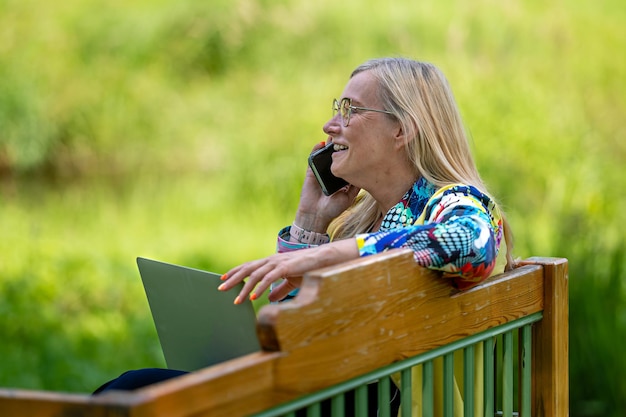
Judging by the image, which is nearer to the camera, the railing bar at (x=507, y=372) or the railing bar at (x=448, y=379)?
the railing bar at (x=448, y=379)

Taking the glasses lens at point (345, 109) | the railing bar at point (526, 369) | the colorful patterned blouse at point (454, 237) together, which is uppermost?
the glasses lens at point (345, 109)

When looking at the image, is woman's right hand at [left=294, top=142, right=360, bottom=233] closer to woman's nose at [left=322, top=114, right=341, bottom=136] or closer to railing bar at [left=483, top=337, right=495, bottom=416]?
woman's nose at [left=322, top=114, right=341, bottom=136]

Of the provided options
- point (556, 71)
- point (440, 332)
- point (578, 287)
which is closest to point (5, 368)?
point (578, 287)

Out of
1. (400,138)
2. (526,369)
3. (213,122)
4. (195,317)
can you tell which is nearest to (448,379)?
(526,369)

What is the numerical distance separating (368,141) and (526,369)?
0.60m

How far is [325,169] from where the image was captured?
2428 mm

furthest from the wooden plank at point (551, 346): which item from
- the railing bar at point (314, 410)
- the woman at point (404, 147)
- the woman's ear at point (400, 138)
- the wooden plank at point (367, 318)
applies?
the railing bar at point (314, 410)

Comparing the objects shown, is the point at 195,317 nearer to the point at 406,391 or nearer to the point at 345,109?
the point at 406,391

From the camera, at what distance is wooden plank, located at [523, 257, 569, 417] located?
2082 mm

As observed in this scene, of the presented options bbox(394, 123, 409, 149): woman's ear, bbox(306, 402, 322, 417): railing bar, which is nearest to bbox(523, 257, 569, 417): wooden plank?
A: bbox(394, 123, 409, 149): woman's ear

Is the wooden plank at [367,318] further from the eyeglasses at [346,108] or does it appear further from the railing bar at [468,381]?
the eyeglasses at [346,108]

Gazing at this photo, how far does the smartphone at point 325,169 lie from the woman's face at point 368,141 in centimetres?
23

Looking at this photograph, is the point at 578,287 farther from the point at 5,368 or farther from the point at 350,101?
the point at 5,368

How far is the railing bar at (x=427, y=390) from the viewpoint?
68.8 inches
